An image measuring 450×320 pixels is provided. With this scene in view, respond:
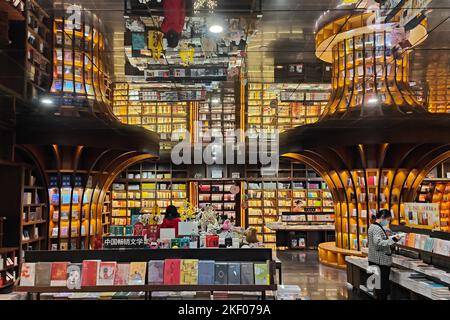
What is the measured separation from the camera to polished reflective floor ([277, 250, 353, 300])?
264 inches

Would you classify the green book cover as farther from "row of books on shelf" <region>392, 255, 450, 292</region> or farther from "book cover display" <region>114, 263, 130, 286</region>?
"row of books on shelf" <region>392, 255, 450, 292</region>

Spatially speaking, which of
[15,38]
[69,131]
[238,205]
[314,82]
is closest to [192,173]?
[238,205]

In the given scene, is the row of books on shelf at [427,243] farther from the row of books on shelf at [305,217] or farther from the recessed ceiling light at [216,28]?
the row of books on shelf at [305,217]

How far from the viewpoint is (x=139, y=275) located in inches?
148

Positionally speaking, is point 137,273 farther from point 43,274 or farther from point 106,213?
point 106,213

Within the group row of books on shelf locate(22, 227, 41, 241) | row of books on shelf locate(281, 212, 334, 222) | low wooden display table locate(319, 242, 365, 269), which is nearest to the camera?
row of books on shelf locate(22, 227, 41, 241)

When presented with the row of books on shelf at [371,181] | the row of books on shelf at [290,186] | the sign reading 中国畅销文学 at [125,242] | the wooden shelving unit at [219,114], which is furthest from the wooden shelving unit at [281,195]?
the sign reading 中国畅销文学 at [125,242]

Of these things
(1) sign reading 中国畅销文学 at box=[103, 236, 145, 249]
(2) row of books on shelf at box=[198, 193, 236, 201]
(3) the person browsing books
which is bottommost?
(1) sign reading 中国畅销文学 at box=[103, 236, 145, 249]

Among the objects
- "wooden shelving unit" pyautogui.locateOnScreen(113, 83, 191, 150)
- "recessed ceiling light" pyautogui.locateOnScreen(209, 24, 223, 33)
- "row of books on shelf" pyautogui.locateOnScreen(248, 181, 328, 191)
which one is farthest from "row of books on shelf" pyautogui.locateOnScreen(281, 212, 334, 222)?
"recessed ceiling light" pyautogui.locateOnScreen(209, 24, 223, 33)

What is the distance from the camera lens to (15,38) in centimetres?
795

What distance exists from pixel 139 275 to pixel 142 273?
3 cm

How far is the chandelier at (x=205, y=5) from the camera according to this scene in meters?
5.71
